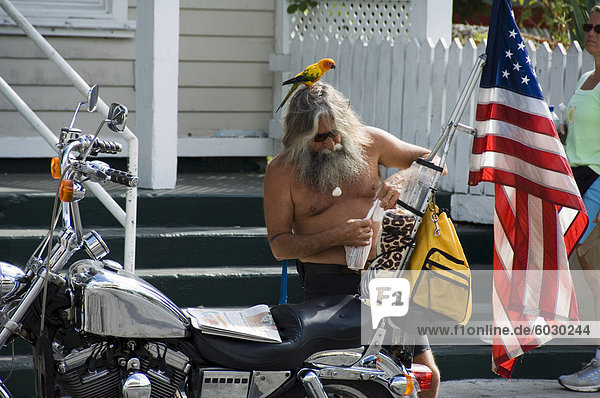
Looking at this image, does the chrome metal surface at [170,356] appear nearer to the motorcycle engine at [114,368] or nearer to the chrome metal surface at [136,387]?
the motorcycle engine at [114,368]

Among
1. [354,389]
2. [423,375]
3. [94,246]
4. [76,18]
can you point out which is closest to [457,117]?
[423,375]

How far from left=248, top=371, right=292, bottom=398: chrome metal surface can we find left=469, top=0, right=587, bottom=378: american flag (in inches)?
47.8

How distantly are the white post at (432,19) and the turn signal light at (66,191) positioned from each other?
4.17 meters

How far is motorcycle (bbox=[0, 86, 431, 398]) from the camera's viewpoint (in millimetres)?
3184

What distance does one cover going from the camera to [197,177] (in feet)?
24.1

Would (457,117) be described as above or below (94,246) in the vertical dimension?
above

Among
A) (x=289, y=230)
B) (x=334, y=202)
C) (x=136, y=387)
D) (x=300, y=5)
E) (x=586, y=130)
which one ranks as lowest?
(x=136, y=387)

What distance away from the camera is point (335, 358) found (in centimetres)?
345

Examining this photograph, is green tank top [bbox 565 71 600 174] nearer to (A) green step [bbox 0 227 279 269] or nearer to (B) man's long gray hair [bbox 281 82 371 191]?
(B) man's long gray hair [bbox 281 82 371 191]

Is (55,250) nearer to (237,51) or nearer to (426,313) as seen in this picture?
(426,313)

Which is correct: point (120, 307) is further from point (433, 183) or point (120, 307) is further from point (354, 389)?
point (433, 183)

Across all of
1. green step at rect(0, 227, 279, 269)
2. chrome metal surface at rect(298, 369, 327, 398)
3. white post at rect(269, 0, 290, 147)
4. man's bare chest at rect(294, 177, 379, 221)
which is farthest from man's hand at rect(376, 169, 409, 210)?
white post at rect(269, 0, 290, 147)

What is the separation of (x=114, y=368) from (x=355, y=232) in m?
1.19

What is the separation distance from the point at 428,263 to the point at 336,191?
24.5 inches
